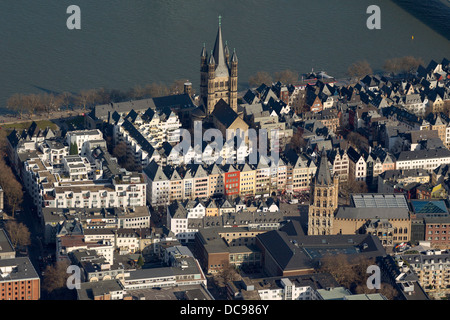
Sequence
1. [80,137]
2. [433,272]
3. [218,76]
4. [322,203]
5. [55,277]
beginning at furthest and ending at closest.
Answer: [218,76]
[80,137]
[322,203]
[433,272]
[55,277]

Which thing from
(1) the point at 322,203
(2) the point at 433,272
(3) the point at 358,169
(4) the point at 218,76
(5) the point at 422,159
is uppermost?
(4) the point at 218,76

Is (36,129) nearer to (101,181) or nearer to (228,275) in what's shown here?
(101,181)

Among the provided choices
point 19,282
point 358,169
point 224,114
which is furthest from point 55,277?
point 224,114

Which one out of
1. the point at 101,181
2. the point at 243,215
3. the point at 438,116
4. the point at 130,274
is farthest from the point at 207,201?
the point at 438,116

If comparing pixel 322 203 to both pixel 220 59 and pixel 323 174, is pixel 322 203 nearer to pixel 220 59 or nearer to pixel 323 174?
pixel 323 174

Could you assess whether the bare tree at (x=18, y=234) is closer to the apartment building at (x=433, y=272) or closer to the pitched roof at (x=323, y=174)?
the pitched roof at (x=323, y=174)

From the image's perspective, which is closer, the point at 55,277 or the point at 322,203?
the point at 55,277
